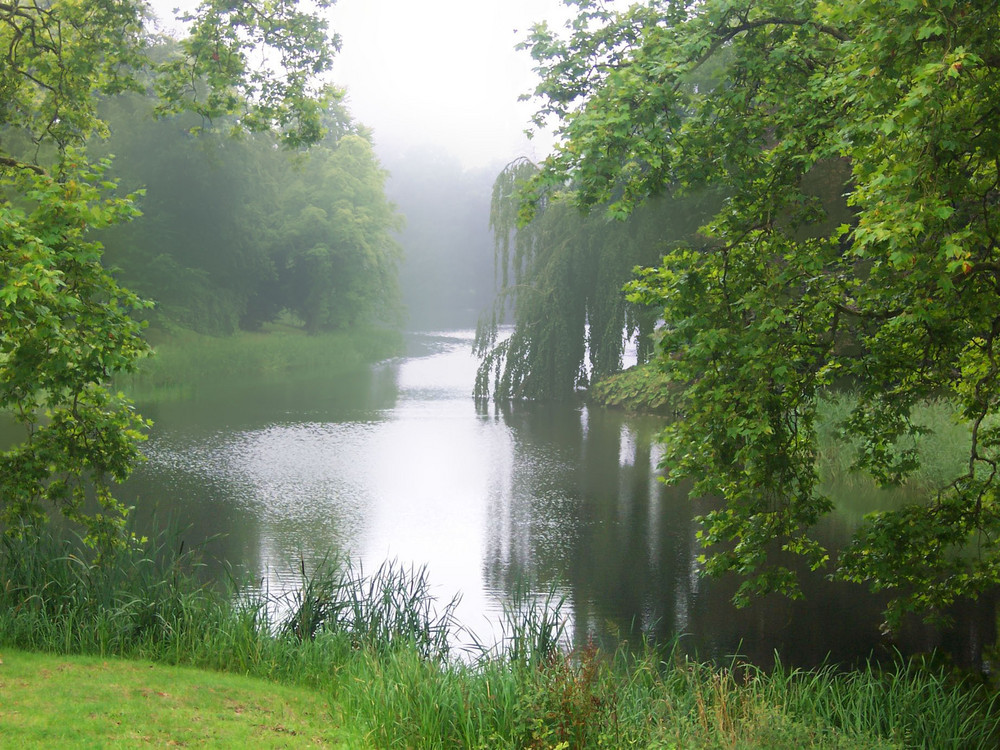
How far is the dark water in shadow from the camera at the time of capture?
24.3 ft

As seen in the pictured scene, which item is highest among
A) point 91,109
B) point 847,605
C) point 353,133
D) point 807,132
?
point 353,133

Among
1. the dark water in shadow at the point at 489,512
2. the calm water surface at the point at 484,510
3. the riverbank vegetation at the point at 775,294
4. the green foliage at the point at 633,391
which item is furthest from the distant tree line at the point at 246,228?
the riverbank vegetation at the point at 775,294

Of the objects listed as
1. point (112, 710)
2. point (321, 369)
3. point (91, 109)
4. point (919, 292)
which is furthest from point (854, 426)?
point (321, 369)

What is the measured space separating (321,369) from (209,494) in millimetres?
17334

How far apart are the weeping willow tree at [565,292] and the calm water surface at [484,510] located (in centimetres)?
92

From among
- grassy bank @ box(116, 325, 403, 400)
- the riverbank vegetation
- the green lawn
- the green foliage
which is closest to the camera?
the green lawn

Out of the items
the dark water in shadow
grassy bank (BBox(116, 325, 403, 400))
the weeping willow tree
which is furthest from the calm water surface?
grassy bank (BBox(116, 325, 403, 400))

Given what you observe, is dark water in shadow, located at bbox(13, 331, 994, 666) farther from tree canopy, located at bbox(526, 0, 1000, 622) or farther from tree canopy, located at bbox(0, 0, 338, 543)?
tree canopy, located at bbox(0, 0, 338, 543)

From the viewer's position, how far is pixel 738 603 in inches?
228

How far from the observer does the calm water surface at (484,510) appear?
7508mm

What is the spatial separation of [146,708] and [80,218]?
293 cm

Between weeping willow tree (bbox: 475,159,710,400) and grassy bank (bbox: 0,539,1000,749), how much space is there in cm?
1141

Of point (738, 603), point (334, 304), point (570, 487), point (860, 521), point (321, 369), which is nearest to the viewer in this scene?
point (738, 603)

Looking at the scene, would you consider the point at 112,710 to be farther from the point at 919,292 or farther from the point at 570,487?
the point at 570,487
